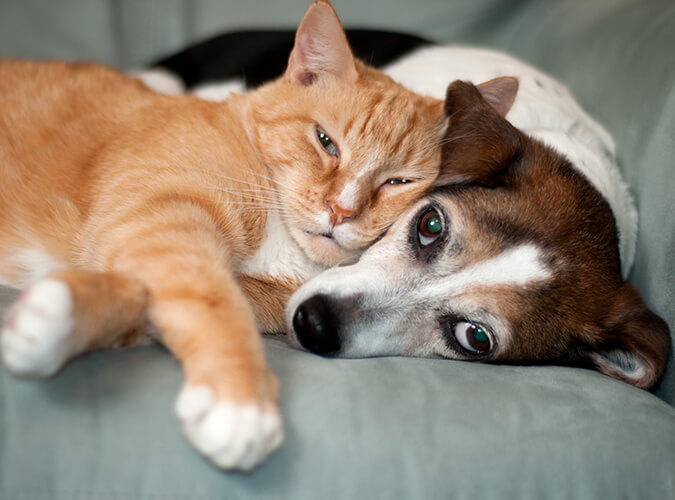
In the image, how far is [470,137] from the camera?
1706 millimetres

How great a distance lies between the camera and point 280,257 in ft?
5.87

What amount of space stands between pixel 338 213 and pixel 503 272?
1.58 ft

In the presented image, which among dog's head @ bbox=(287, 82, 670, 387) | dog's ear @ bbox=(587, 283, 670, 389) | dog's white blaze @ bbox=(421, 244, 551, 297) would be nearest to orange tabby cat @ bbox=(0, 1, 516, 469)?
dog's head @ bbox=(287, 82, 670, 387)

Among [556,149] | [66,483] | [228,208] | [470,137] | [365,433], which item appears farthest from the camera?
[556,149]

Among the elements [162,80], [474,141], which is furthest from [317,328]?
[162,80]

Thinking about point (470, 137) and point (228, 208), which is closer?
point (228, 208)

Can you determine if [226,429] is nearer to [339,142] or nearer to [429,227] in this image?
[429,227]

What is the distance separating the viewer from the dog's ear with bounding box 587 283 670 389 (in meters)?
1.57

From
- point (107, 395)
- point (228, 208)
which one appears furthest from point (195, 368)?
point (228, 208)

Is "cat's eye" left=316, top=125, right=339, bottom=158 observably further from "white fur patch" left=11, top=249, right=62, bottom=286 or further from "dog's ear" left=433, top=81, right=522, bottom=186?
"white fur patch" left=11, top=249, right=62, bottom=286

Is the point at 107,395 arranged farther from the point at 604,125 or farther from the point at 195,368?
the point at 604,125

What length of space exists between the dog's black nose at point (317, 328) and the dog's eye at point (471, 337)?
36cm

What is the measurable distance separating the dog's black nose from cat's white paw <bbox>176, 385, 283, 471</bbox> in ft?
1.49

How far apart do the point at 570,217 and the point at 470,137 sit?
0.37 meters
